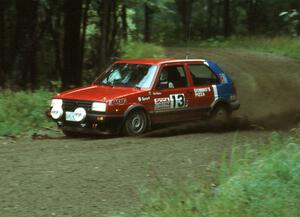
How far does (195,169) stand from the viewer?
8656mm

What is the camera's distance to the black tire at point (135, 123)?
12.1 metres

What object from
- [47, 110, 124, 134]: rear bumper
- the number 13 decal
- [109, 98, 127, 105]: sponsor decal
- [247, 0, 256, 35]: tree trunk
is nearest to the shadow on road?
the number 13 decal

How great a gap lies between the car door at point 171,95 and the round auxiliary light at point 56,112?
6.16 ft

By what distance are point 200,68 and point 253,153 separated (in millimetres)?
6263

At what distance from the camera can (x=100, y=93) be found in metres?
12.3

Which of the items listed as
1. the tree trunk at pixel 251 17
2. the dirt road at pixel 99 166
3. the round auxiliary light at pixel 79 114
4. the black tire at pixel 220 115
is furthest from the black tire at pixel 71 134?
the tree trunk at pixel 251 17

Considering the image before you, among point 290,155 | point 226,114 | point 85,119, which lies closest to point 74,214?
point 290,155

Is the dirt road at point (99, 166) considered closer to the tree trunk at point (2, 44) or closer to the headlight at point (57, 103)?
the headlight at point (57, 103)

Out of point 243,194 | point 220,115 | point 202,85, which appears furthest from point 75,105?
point 243,194

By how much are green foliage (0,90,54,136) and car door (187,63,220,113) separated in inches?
130

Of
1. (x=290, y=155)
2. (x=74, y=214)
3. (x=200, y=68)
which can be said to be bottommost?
(x=74, y=214)

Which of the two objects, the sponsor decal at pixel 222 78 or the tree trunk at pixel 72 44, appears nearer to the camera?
the sponsor decal at pixel 222 78

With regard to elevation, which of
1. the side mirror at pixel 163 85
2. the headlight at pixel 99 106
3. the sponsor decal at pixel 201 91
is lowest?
the headlight at pixel 99 106

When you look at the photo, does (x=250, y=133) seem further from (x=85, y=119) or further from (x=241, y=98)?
(x=241, y=98)
